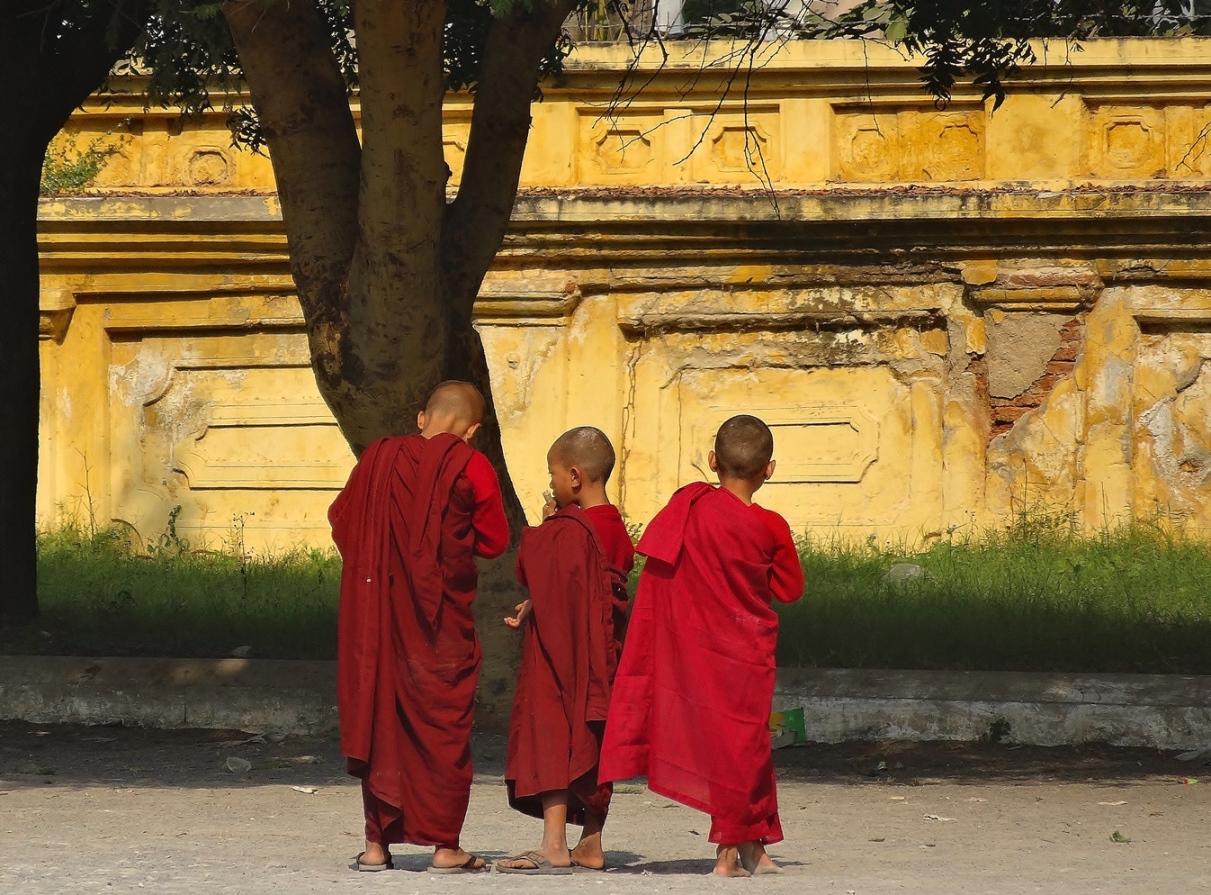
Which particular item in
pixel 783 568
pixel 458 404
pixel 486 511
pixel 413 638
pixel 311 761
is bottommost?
pixel 311 761

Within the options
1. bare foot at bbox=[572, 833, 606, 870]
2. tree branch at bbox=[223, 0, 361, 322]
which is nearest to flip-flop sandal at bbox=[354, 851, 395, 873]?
bare foot at bbox=[572, 833, 606, 870]

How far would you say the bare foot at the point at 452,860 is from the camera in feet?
15.2

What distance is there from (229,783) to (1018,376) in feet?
18.6

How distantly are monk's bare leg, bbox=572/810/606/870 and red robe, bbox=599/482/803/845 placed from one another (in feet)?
0.53

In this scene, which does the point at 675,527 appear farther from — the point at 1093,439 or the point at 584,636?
the point at 1093,439

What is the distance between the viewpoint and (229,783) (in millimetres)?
6391

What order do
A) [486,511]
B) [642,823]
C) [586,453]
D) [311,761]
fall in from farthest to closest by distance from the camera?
[311,761]
[642,823]
[586,453]
[486,511]

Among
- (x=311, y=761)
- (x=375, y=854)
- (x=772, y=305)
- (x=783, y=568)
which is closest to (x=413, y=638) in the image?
(x=375, y=854)

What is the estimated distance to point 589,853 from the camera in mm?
4742

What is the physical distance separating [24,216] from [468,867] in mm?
4888

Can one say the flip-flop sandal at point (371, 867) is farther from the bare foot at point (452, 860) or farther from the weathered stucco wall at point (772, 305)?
the weathered stucco wall at point (772, 305)

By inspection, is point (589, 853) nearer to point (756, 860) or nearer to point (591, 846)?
point (591, 846)

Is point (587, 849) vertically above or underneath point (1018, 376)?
underneath

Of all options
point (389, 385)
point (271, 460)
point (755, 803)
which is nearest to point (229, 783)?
point (389, 385)
